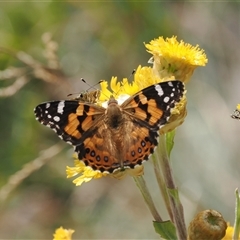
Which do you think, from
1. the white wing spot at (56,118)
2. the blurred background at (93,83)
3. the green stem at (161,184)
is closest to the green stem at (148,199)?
the green stem at (161,184)

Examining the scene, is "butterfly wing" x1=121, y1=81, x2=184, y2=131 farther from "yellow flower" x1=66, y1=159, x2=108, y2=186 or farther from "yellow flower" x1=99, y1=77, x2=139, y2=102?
"yellow flower" x1=66, y1=159, x2=108, y2=186

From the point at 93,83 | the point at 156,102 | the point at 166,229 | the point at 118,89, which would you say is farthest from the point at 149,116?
the point at 93,83

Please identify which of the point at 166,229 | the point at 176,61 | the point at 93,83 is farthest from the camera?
the point at 93,83

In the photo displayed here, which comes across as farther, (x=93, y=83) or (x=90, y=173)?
(x=93, y=83)

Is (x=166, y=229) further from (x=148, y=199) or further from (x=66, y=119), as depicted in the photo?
(x=66, y=119)

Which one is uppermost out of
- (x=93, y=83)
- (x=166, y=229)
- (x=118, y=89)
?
(x=93, y=83)

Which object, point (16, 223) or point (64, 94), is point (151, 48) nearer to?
point (64, 94)
